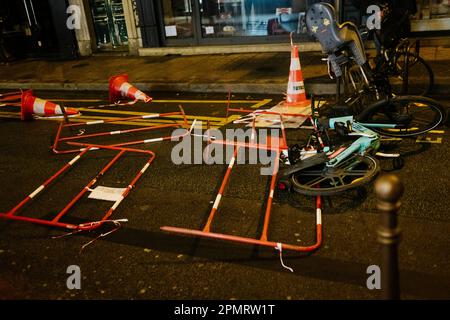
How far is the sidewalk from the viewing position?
29.2 feet

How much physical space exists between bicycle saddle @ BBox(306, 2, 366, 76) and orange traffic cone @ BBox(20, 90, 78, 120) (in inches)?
191

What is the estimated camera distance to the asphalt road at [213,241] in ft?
10.8

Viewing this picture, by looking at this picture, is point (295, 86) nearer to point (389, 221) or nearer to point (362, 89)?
point (362, 89)

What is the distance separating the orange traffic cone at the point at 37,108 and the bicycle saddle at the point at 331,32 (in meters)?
4.86

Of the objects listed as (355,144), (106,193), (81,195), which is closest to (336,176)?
(355,144)

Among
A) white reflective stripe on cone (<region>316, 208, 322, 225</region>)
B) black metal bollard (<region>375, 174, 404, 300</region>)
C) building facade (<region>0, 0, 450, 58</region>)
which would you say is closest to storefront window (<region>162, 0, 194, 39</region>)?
building facade (<region>0, 0, 450, 58</region>)

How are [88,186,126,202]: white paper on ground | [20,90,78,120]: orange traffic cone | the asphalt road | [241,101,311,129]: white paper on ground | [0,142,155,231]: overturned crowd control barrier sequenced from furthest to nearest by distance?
[20,90,78,120]: orange traffic cone → [241,101,311,129]: white paper on ground → [88,186,126,202]: white paper on ground → [0,142,155,231]: overturned crowd control barrier → the asphalt road

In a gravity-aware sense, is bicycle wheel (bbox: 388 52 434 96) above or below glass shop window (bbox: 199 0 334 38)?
below

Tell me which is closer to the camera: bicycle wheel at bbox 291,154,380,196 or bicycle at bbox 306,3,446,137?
bicycle wheel at bbox 291,154,380,196

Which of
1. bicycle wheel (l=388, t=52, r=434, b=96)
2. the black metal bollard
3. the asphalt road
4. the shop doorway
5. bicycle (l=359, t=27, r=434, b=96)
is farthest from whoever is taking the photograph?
the shop doorway

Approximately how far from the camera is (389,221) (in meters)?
2.10

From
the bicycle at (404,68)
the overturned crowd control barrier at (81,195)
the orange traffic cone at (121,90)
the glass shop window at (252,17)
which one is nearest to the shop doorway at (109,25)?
the glass shop window at (252,17)

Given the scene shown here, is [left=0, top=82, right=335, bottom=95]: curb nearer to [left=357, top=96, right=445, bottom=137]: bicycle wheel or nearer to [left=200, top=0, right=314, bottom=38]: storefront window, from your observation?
[left=357, top=96, right=445, bottom=137]: bicycle wheel

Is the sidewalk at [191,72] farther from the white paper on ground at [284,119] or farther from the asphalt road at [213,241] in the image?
the asphalt road at [213,241]
